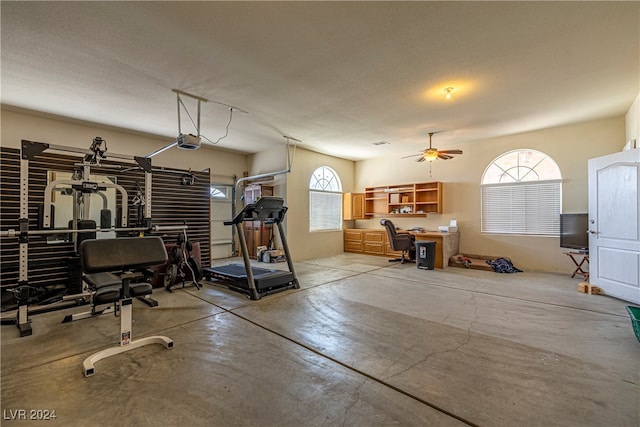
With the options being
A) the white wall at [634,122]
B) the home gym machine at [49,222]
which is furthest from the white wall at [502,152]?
the home gym machine at [49,222]

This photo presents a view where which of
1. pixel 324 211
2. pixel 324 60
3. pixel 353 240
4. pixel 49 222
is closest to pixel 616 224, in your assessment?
pixel 324 60

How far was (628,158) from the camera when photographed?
393 centimetres

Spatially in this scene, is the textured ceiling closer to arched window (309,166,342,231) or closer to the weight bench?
the weight bench

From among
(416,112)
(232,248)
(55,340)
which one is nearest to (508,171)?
(416,112)

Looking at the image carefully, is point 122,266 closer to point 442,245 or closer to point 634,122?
point 442,245

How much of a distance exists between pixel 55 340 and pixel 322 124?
505 centimetres

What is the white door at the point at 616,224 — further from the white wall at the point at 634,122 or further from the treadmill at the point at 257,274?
the treadmill at the point at 257,274

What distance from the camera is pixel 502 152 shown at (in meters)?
6.64

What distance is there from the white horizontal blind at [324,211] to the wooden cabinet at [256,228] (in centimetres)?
126

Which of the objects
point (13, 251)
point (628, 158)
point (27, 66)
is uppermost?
point (27, 66)

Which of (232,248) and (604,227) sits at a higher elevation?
(604,227)

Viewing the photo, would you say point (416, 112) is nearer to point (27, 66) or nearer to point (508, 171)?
point (508, 171)

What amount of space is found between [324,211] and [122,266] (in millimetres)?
6658

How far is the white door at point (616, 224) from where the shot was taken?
381 cm
